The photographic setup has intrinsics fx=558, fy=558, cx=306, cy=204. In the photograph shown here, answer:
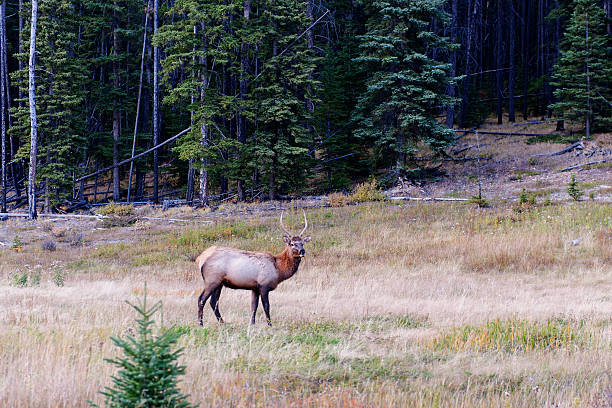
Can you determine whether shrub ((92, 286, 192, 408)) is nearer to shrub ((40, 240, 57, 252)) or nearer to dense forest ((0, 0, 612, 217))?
shrub ((40, 240, 57, 252))

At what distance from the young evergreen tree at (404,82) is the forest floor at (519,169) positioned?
102 inches

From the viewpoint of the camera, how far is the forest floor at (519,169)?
83.8 ft

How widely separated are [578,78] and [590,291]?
27745mm

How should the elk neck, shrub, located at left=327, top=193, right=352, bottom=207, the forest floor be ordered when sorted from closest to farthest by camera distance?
the elk neck
shrub, located at left=327, top=193, right=352, bottom=207
the forest floor

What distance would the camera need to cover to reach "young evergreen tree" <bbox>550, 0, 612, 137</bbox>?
1374 inches

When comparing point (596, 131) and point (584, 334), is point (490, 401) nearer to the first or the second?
point (584, 334)

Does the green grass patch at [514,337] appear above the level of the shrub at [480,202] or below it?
below

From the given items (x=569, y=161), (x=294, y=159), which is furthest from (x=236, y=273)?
(x=569, y=161)

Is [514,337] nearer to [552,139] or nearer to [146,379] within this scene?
[146,379]

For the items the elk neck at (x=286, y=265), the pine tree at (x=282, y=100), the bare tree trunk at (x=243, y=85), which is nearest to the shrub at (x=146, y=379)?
the elk neck at (x=286, y=265)

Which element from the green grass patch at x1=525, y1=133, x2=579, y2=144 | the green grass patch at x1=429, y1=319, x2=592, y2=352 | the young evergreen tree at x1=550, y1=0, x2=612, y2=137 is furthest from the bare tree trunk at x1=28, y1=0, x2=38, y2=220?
the green grass patch at x1=525, y1=133, x2=579, y2=144

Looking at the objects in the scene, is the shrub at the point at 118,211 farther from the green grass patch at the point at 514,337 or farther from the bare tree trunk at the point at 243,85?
the green grass patch at the point at 514,337

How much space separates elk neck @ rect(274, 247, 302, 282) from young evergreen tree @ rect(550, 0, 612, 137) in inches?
1245

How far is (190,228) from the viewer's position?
21.1 meters
